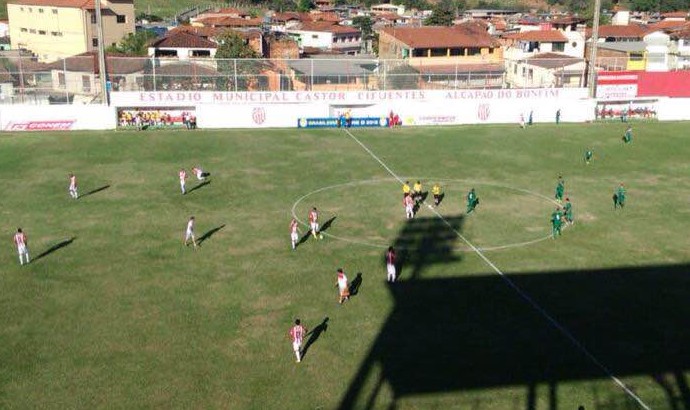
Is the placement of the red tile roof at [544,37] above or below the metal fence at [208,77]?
above

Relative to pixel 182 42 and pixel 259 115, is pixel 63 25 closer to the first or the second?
pixel 182 42

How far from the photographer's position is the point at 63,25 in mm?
107125

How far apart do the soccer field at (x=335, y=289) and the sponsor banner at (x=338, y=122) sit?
12335mm

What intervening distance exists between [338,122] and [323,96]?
8.59ft

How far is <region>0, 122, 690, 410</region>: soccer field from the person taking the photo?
65.0ft

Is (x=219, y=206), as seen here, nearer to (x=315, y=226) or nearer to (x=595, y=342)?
(x=315, y=226)

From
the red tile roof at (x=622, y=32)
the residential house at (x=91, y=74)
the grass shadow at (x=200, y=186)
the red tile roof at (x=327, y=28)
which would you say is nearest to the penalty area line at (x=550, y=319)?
the grass shadow at (x=200, y=186)

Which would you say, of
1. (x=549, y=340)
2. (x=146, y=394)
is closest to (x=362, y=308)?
(x=549, y=340)

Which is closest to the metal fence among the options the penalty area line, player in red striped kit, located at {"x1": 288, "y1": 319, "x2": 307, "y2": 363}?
the penalty area line

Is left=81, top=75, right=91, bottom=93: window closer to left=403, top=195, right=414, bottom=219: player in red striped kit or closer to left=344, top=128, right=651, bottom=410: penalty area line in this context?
left=403, top=195, right=414, bottom=219: player in red striped kit

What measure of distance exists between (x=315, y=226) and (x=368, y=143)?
2162 cm

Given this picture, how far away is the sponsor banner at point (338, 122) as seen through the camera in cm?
5838

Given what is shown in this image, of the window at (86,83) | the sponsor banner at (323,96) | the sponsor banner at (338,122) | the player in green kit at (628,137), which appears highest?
the window at (86,83)

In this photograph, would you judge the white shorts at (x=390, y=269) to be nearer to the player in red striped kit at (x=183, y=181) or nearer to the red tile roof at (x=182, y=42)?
the player in red striped kit at (x=183, y=181)
